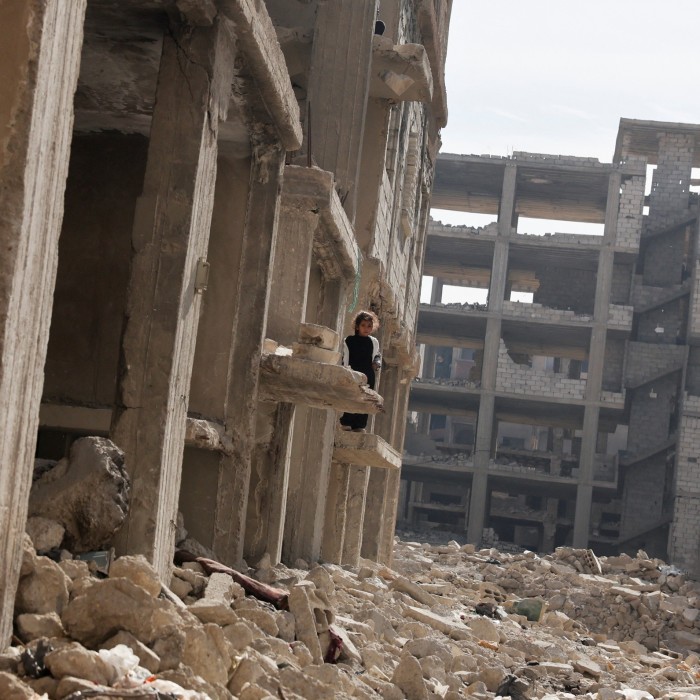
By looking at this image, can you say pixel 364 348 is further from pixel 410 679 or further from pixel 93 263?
pixel 410 679

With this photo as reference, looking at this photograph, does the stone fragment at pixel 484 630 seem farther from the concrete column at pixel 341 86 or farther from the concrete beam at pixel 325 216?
the concrete column at pixel 341 86

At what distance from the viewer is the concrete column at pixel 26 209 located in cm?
413

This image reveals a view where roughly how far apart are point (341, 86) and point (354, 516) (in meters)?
5.69

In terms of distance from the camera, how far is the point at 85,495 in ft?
17.6

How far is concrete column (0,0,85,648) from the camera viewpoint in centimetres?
413

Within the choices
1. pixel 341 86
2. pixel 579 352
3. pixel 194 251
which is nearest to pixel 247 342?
pixel 194 251

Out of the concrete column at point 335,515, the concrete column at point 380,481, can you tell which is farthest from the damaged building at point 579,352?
the concrete column at point 335,515

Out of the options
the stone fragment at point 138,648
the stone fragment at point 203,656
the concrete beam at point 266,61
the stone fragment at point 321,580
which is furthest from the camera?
the stone fragment at point 321,580

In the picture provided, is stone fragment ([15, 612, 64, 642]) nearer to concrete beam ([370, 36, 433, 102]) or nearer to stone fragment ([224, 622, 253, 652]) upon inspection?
stone fragment ([224, 622, 253, 652])

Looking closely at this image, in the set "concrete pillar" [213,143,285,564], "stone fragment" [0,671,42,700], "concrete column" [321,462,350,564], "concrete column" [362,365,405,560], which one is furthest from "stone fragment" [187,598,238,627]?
"concrete column" [362,365,405,560]

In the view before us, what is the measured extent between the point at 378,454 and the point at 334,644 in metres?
6.32

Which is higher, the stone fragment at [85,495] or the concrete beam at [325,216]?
the concrete beam at [325,216]

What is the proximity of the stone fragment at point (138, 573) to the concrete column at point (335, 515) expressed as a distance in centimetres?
891

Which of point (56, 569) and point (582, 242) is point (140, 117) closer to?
point (56, 569)
